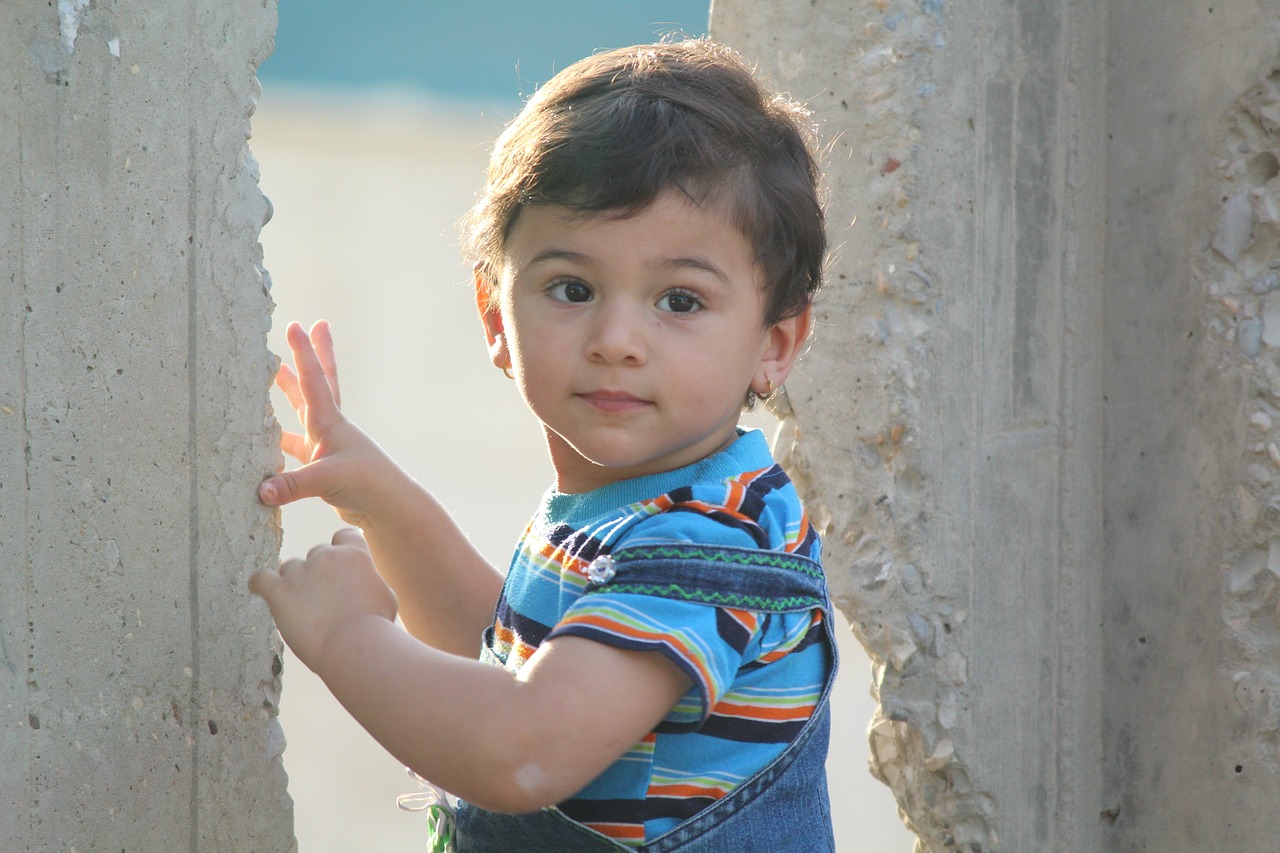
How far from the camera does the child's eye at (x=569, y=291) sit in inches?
60.8

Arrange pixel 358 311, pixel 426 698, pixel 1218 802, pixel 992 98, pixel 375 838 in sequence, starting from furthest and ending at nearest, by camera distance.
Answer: pixel 358 311 < pixel 375 838 < pixel 992 98 < pixel 1218 802 < pixel 426 698

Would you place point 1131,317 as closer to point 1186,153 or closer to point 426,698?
point 1186,153

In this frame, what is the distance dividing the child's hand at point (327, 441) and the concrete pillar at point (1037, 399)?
0.82 metres

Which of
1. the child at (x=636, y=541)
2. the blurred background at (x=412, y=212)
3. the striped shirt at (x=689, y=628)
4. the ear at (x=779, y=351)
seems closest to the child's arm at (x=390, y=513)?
the child at (x=636, y=541)

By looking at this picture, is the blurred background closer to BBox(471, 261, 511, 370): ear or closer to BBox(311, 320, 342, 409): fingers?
BBox(311, 320, 342, 409): fingers

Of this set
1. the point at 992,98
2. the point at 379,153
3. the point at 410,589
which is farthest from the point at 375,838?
the point at 379,153

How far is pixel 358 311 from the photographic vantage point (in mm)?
9445

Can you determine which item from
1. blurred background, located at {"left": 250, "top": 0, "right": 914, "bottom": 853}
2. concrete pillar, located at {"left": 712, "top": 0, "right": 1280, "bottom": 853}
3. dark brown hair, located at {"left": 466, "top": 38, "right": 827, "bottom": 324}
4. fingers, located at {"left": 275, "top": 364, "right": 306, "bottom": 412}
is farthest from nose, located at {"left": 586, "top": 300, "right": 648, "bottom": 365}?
blurred background, located at {"left": 250, "top": 0, "right": 914, "bottom": 853}

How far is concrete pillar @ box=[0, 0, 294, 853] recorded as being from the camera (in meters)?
1.42

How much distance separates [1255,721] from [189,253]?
5.75 ft

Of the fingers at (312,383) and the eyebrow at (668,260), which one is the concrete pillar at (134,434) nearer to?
the fingers at (312,383)

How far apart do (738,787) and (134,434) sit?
0.83 metres

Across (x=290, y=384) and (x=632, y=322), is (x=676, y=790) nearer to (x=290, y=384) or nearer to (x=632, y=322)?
(x=632, y=322)

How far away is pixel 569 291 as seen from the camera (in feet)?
5.09
